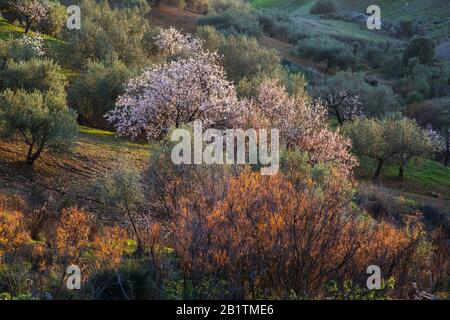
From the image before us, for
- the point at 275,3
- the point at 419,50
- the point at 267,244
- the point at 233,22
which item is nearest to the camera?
the point at 267,244

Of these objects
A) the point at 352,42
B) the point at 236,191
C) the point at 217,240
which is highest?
the point at 352,42

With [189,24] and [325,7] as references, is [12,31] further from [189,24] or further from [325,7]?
[325,7]

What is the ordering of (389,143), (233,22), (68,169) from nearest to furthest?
(68,169) → (389,143) → (233,22)

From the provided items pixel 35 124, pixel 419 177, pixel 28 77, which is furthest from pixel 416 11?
pixel 35 124

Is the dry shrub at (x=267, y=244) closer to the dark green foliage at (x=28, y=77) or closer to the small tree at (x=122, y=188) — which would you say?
the small tree at (x=122, y=188)

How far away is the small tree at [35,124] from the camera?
806 inches

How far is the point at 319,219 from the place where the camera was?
431 inches

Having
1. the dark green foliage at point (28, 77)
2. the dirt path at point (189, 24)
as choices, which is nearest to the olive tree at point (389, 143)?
the dark green foliage at point (28, 77)

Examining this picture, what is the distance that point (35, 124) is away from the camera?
67.2 ft

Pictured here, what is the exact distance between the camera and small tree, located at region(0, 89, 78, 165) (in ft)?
67.2

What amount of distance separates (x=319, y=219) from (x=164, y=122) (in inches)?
689

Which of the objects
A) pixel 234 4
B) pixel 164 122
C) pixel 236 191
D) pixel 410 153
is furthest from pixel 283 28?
pixel 236 191

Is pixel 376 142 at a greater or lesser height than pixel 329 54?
lesser

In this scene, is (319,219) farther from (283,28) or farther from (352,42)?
(352,42)
